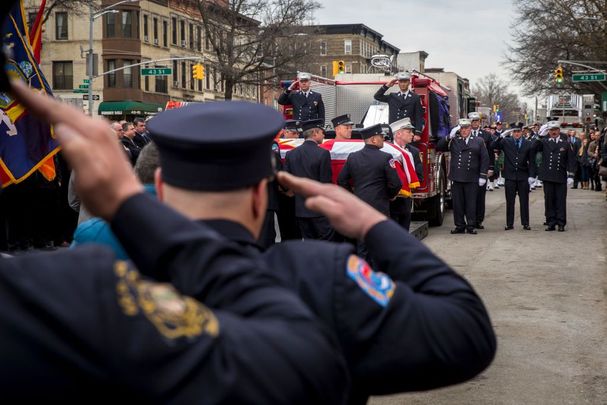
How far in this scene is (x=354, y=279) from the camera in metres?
1.91

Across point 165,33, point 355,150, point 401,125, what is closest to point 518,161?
point 401,125

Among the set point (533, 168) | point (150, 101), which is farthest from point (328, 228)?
point (150, 101)

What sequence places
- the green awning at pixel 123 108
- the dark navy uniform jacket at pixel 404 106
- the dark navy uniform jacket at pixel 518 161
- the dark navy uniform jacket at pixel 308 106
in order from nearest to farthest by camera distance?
the dark navy uniform jacket at pixel 404 106, the dark navy uniform jacket at pixel 308 106, the dark navy uniform jacket at pixel 518 161, the green awning at pixel 123 108

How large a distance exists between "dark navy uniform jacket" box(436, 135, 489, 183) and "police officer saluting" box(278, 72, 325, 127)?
2.56 meters

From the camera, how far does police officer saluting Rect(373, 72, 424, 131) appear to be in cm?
1739

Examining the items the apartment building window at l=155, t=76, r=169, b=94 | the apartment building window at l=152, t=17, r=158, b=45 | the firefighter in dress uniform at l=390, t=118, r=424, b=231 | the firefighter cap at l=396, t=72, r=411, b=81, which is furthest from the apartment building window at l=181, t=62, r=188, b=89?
the firefighter in dress uniform at l=390, t=118, r=424, b=231

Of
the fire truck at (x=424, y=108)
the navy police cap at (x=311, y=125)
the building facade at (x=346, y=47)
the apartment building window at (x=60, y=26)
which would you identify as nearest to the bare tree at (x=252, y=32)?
the apartment building window at (x=60, y=26)

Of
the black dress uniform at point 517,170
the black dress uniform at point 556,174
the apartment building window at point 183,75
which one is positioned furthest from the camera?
the apartment building window at point 183,75

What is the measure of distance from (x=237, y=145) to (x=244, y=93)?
275ft

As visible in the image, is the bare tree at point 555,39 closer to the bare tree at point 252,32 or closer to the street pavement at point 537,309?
the bare tree at point 252,32

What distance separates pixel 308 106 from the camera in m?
17.7

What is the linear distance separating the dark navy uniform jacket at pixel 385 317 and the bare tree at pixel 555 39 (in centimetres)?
5523

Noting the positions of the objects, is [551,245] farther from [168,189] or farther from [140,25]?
[140,25]

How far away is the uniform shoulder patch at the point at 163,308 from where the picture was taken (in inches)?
54.0
